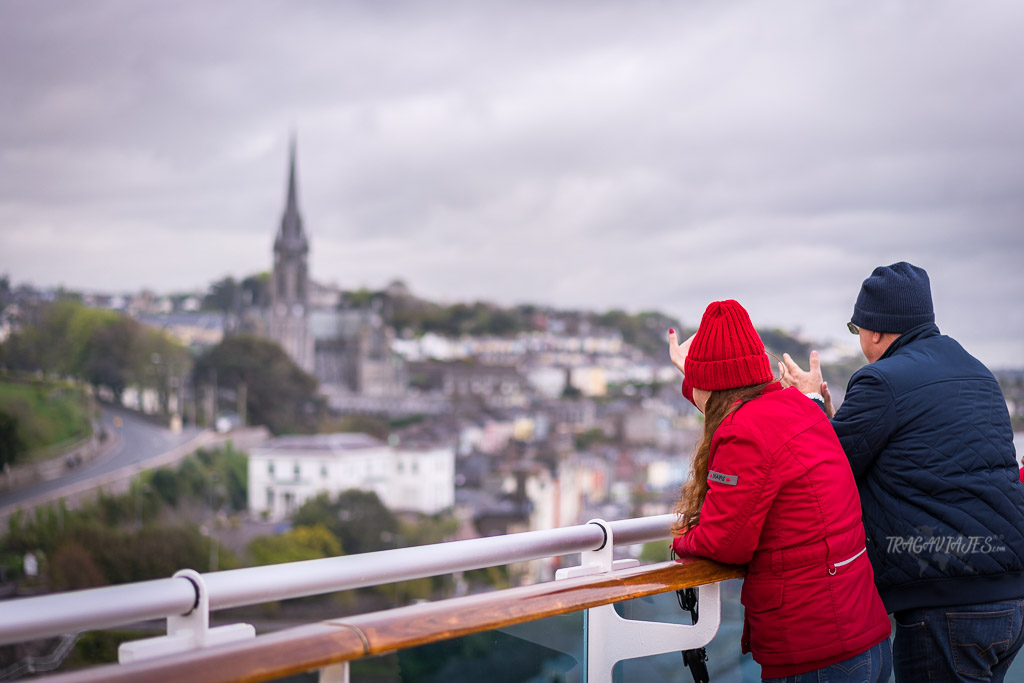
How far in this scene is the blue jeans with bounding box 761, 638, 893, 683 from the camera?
132cm

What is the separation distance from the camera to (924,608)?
4.83 ft

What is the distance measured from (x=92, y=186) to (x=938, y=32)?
6893 cm

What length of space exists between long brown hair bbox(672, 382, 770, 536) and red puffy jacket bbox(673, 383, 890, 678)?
0.05 metres

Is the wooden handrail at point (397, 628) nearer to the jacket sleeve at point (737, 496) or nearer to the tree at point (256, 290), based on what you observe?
the jacket sleeve at point (737, 496)

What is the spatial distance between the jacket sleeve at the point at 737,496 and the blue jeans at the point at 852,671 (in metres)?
0.19

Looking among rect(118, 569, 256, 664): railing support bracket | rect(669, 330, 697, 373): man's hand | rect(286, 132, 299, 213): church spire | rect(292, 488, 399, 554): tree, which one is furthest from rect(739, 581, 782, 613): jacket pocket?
rect(286, 132, 299, 213): church spire

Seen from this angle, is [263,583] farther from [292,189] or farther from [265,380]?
[292,189]

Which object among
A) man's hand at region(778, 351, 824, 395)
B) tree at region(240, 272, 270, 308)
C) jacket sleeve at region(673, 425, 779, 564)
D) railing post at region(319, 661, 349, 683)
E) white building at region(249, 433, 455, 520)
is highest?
tree at region(240, 272, 270, 308)

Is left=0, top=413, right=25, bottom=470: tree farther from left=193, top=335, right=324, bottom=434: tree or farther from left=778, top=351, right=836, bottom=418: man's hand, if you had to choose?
left=778, top=351, right=836, bottom=418: man's hand

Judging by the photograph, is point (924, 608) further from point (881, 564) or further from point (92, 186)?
point (92, 186)

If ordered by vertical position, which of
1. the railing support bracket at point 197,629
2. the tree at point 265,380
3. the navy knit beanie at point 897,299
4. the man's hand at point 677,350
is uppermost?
the navy knit beanie at point 897,299

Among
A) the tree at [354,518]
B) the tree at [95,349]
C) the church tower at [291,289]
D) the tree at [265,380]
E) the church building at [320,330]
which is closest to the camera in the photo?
the tree at [354,518]

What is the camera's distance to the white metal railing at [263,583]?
880 mm

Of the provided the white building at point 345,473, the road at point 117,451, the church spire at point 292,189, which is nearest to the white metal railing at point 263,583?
the white building at point 345,473
